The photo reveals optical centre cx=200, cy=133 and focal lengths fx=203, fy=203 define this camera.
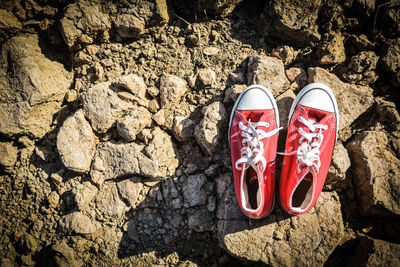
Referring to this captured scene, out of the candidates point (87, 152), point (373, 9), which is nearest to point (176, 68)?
point (87, 152)

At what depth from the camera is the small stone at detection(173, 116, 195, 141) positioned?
219 centimetres

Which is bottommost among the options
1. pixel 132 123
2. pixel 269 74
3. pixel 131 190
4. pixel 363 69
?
pixel 131 190

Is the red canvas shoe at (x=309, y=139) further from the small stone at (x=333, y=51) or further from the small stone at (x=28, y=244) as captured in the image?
the small stone at (x=28, y=244)

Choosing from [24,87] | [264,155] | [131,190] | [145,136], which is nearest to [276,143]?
[264,155]

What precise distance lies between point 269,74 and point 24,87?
269 cm

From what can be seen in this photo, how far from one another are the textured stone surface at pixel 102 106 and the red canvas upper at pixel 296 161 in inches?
68.0

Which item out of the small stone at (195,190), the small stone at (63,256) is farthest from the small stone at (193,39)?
the small stone at (63,256)

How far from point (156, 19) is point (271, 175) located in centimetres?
210

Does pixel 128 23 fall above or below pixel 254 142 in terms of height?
above

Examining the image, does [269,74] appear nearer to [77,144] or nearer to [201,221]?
[201,221]

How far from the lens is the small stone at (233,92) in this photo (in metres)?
2.22

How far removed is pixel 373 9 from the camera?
2.18 m

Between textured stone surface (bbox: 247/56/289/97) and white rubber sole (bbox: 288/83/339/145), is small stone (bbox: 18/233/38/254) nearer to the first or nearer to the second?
textured stone surface (bbox: 247/56/289/97)

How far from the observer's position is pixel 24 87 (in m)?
2.24
